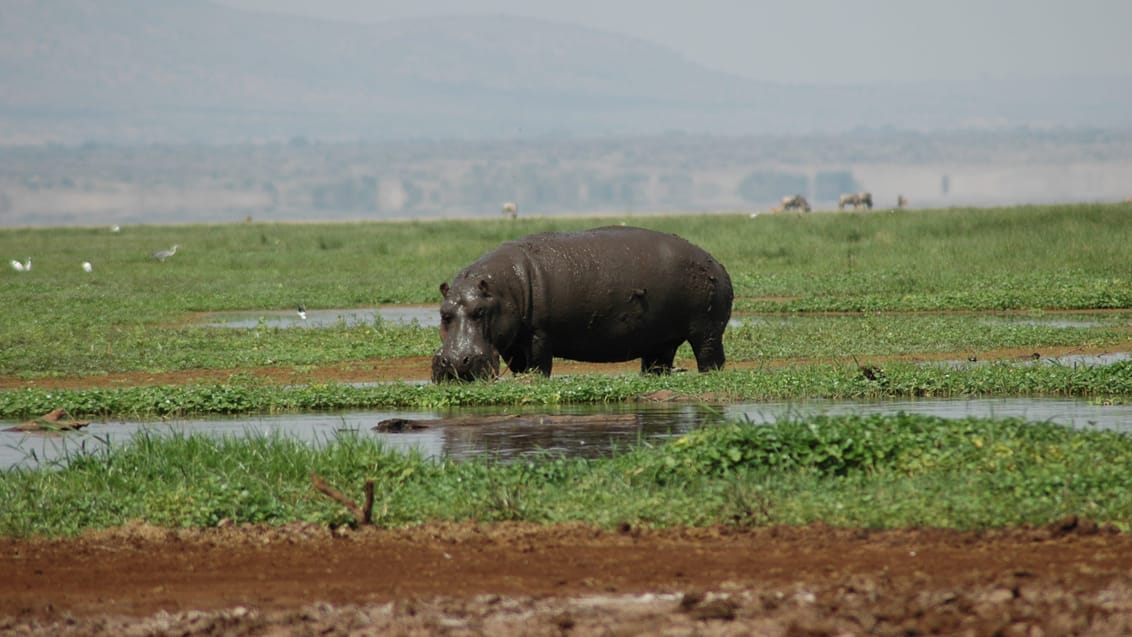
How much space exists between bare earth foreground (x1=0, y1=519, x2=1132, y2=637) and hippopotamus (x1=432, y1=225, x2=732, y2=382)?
22.0 feet

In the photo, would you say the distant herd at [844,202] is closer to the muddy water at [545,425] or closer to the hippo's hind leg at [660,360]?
the hippo's hind leg at [660,360]

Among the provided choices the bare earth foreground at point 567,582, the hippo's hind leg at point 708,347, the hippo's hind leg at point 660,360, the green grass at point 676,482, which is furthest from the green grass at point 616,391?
the bare earth foreground at point 567,582

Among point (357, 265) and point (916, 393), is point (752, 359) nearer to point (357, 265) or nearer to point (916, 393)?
point (916, 393)

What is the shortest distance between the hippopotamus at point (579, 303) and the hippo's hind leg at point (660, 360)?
5.2 inches

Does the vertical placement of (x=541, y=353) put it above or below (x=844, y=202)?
below

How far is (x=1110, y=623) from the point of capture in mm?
7621

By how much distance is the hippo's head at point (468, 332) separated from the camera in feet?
55.6

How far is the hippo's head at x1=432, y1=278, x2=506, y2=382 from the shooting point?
1695 cm

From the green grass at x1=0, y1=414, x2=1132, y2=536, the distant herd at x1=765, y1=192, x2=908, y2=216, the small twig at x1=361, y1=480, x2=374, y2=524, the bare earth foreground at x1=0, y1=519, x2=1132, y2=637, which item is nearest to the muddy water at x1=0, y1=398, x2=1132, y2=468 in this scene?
the green grass at x1=0, y1=414, x2=1132, y2=536

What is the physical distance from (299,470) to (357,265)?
30.7 meters

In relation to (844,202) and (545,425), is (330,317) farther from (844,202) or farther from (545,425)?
(844,202)

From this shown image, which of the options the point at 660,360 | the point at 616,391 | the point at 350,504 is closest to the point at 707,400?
the point at 616,391

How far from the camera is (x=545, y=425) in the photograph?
14359 mm

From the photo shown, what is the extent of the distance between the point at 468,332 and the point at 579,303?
1.22m
